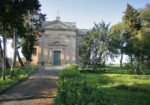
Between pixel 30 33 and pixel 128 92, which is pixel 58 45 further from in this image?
pixel 128 92

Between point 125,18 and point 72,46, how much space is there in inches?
505

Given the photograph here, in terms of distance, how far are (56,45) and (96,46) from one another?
12087mm

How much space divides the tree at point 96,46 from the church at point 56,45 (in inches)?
373

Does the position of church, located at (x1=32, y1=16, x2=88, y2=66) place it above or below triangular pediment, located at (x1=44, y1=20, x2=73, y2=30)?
below

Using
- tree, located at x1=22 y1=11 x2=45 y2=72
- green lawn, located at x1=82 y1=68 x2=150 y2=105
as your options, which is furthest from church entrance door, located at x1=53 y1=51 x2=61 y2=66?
green lawn, located at x1=82 y1=68 x2=150 y2=105

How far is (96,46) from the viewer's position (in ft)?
58.9

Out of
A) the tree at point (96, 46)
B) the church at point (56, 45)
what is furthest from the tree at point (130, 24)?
the church at point (56, 45)

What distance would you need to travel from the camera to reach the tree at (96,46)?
57.3ft

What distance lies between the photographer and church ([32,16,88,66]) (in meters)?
27.1

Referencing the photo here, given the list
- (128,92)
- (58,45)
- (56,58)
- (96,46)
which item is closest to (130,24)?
(96,46)

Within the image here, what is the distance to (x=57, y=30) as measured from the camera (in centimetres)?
2803

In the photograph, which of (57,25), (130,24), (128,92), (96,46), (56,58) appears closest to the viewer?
(128,92)

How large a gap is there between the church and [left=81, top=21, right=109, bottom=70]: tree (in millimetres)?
9486

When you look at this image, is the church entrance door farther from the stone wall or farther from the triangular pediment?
the triangular pediment
